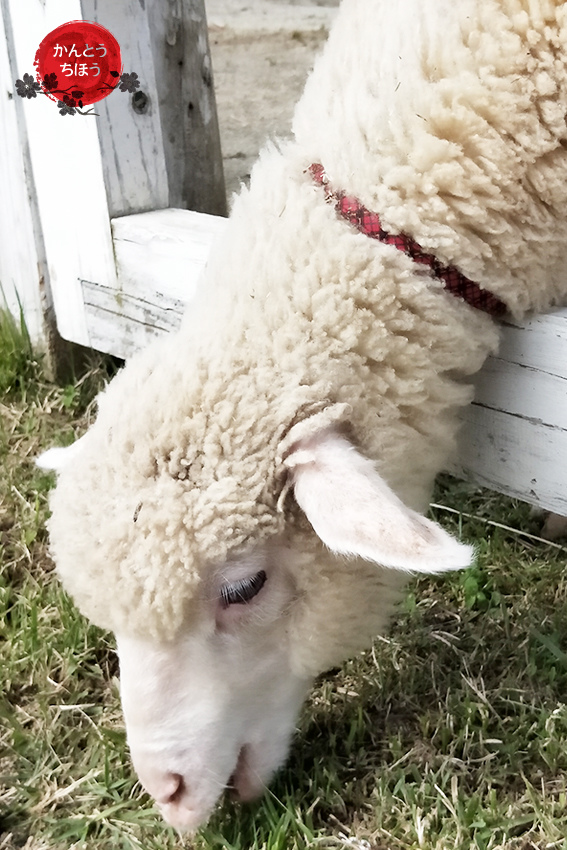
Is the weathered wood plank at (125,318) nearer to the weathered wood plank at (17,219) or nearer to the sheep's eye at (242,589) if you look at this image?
the weathered wood plank at (17,219)

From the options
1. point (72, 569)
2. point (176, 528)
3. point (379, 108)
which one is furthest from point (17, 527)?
point (379, 108)

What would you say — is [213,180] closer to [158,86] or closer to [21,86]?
[158,86]

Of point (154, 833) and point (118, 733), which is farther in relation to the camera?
point (118, 733)

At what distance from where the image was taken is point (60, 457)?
1812mm

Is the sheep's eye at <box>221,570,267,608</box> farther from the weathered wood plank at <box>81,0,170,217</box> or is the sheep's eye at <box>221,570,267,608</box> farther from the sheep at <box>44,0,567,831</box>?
the weathered wood plank at <box>81,0,170,217</box>

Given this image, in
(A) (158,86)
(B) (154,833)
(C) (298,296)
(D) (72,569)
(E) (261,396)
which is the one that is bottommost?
(B) (154,833)

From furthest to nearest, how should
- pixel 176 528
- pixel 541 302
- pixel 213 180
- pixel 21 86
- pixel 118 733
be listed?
1. pixel 213 180
2. pixel 21 86
3. pixel 118 733
4. pixel 541 302
5. pixel 176 528

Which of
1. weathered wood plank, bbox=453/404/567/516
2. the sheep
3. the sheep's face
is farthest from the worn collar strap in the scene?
the sheep's face

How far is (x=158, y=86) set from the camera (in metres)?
2.77

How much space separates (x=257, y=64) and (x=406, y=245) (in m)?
5.34

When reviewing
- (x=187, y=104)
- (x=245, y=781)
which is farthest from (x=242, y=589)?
(x=187, y=104)

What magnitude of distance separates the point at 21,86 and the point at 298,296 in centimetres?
185

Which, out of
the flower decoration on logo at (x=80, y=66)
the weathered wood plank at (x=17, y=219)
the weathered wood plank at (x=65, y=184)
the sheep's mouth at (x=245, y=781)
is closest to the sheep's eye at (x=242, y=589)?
the sheep's mouth at (x=245, y=781)

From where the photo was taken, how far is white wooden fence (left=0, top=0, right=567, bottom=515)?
2.57 metres
